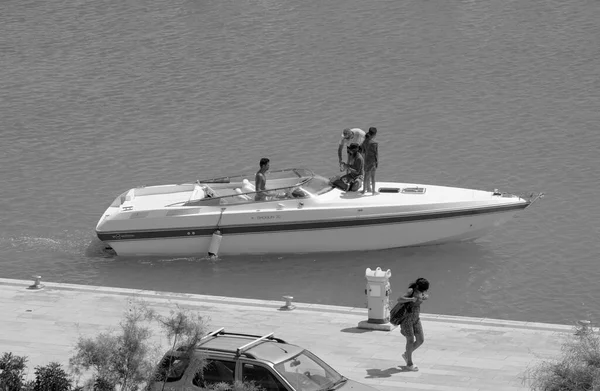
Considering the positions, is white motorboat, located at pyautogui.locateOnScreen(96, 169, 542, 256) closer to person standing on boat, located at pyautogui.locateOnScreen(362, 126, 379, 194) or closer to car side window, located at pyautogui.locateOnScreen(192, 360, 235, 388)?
person standing on boat, located at pyautogui.locateOnScreen(362, 126, 379, 194)

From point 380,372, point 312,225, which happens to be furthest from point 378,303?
point 312,225

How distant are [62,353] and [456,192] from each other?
33.4 ft

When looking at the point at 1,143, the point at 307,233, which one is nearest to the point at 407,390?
the point at 307,233

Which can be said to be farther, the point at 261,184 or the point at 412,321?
the point at 261,184

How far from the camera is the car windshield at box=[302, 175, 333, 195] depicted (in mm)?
24656

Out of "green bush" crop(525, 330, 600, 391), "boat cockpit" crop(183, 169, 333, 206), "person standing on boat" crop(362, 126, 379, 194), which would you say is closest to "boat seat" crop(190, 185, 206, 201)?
"boat cockpit" crop(183, 169, 333, 206)

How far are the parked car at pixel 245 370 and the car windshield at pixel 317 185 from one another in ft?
34.5

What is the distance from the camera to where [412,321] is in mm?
16859

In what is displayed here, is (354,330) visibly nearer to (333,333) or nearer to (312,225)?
(333,333)

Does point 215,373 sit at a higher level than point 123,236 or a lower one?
lower

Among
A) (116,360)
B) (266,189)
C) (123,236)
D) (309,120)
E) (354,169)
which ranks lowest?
(116,360)

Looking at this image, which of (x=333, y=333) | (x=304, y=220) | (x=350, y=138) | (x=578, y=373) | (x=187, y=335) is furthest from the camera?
(x=350, y=138)

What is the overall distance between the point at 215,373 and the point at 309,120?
20993 mm

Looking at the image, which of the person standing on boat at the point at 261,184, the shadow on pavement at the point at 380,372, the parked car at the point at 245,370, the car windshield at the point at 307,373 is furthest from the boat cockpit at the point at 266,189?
the parked car at the point at 245,370
